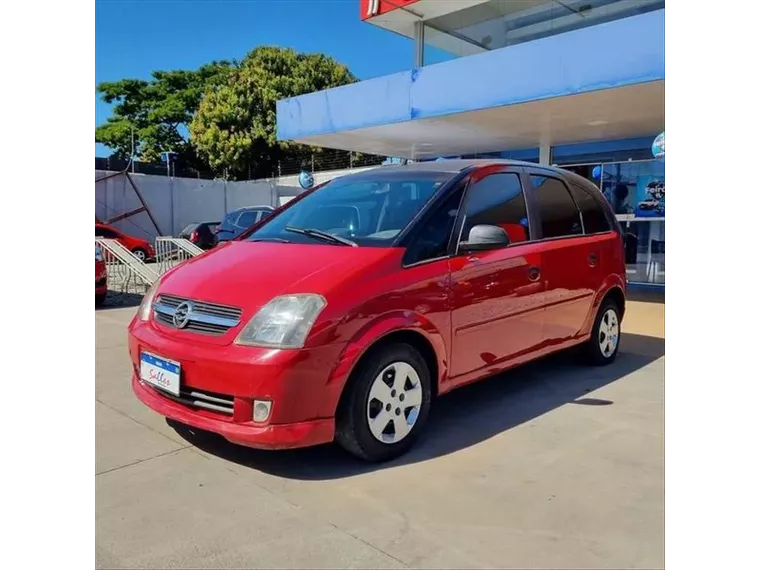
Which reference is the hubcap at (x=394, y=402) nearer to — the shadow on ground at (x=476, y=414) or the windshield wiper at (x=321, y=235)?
the shadow on ground at (x=476, y=414)

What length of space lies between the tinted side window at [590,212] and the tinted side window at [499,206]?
951 mm

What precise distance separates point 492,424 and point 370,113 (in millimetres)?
7918

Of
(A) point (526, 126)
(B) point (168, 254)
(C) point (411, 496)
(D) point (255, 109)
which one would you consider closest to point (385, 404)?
(C) point (411, 496)

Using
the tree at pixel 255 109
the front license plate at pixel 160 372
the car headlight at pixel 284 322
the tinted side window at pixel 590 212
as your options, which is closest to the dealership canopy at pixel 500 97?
the tinted side window at pixel 590 212

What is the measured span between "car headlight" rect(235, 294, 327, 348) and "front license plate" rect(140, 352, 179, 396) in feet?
1.50

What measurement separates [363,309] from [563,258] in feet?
7.34

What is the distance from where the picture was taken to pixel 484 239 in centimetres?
372

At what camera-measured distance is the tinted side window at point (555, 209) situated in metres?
4.71

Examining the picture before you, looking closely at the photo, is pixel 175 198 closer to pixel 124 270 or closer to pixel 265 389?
pixel 124 270
